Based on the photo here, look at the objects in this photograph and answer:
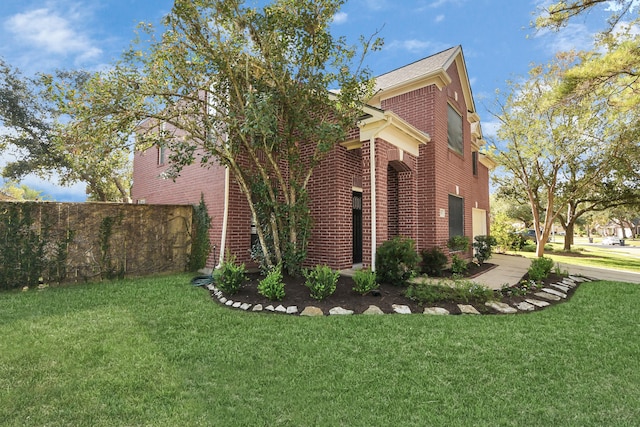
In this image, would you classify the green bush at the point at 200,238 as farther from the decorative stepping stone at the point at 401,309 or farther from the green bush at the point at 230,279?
the decorative stepping stone at the point at 401,309

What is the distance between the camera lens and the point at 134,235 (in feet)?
25.6

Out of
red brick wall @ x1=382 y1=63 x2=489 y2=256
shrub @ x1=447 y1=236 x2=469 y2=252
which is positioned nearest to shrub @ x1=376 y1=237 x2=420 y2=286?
red brick wall @ x1=382 y1=63 x2=489 y2=256

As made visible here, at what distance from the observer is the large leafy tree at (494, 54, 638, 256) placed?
14594mm

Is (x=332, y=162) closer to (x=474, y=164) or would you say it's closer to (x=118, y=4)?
(x=118, y=4)

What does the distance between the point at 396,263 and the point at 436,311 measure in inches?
60.7

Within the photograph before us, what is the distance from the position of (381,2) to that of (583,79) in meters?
4.78

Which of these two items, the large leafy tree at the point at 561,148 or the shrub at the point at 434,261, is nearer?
the shrub at the point at 434,261

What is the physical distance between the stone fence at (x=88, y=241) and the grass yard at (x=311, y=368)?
6.07 ft

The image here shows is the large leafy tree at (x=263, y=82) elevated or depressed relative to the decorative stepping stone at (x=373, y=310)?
elevated

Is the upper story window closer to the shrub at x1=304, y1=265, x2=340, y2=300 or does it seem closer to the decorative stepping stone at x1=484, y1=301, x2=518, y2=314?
the decorative stepping stone at x1=484, y1=301, x2=518, y2=314

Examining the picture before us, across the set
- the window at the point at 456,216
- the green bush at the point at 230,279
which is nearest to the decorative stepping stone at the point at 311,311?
the green bush at the point at 230,279

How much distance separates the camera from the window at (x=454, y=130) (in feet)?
32.1

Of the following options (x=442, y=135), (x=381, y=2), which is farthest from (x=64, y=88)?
(x=442, y=135)

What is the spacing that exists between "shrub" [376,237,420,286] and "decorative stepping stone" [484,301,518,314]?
1495mm
